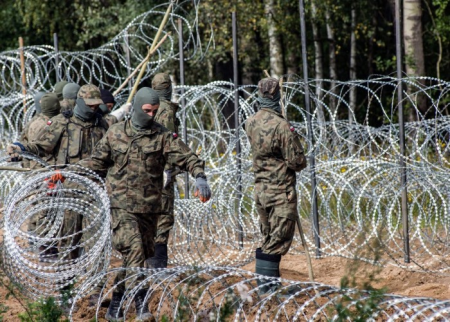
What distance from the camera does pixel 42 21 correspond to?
864 inches

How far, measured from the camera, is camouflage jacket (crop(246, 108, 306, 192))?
7.14 metres

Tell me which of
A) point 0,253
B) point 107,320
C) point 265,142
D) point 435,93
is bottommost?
point 107,320

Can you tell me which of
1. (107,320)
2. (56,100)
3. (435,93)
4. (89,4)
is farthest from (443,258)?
(89,4)

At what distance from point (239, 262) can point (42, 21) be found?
14642 millimetres

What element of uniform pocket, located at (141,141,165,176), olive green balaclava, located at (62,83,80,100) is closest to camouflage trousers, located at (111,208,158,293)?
uniform pocket, located at (141,141,165,176)

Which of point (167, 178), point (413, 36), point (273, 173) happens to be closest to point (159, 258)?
point (167, 178)

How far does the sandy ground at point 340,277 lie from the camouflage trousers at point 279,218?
71 centimetres

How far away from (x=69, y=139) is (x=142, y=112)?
133 centimetres

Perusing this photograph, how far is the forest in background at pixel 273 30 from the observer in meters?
17.4

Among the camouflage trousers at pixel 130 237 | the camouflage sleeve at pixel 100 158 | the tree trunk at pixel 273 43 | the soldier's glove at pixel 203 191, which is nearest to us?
the soldier's glove at pixel 203 191

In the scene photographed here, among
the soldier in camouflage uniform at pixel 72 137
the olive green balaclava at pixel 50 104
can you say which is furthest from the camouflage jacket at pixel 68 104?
the soldier in camouflage uniform at pixel 72 137

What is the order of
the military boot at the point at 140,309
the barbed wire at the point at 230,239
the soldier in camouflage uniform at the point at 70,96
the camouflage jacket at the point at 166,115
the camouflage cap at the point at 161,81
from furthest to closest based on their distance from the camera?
1. the soldier in camouflage uniform at the point at 70,96
2. the camouflage cap at the point at 161,81
3. the camouflage jacket at the point at 166,115
4. the military boot at the point at 140,309
5. the barbed wire at the point at 230,239

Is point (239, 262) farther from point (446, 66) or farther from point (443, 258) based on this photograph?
point (446, 66)

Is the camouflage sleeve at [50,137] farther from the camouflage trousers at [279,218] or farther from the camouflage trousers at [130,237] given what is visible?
the camouflage trousers at [279,218]
